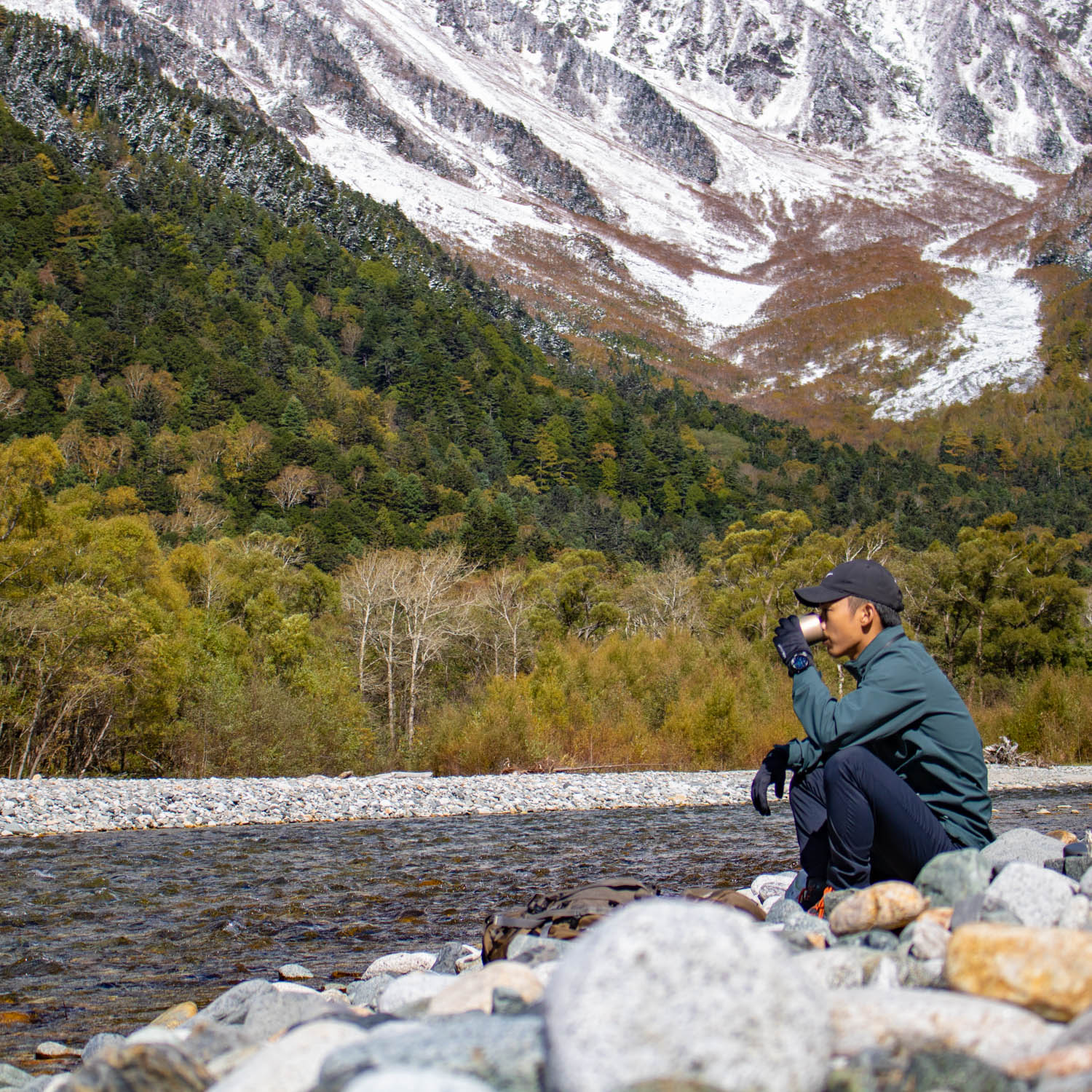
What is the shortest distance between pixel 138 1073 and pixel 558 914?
2.87 metres

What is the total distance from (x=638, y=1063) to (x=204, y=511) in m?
65.0

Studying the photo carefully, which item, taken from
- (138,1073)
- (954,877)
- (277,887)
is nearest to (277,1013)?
(138,1073)

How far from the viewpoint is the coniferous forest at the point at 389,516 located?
24.6 meters

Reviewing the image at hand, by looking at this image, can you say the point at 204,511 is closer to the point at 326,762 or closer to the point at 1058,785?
the point at 326,762

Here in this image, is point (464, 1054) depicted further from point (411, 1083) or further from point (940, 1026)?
point (940, 1026)

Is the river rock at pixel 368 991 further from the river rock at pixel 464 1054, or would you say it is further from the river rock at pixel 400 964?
the river rock at pixel 464 1054

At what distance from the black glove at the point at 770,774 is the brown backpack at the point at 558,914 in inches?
30.2

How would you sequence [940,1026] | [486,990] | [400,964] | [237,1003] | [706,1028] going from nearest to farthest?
[706,1028] → [940,1026] → [486,990] → [237,1003] → [400,964]

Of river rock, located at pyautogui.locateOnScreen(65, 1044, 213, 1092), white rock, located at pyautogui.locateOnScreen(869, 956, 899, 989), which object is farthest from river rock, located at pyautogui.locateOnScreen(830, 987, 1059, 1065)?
river rock, located at pyautogui.locateOnScreen(65, 1044, 213, 1092)

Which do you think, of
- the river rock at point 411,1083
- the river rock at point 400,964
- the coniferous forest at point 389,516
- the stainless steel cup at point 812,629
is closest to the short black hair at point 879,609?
the stainless steel cup at point 812,629

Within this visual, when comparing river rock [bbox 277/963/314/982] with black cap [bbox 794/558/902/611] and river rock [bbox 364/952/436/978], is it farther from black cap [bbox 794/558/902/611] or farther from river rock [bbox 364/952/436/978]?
black cap [bbox 794/558/902/611]

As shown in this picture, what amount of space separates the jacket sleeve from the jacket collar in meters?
0.09

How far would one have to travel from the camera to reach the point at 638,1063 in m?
2.08

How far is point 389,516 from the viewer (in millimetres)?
72312
